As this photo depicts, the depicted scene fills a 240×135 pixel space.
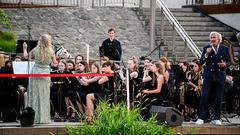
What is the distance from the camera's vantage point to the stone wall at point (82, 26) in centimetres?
2859

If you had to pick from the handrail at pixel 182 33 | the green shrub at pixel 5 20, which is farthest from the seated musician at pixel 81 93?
the green shrub at pixel 5 20

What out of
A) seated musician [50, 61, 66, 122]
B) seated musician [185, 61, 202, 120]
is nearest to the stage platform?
seated musician [50, 61, 66, 122]

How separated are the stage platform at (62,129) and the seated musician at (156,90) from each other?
2.60ft

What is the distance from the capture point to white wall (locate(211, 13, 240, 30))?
3085 cm

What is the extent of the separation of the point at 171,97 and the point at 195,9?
45.5 ft

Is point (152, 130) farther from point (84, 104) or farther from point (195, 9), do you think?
point (195, 9)

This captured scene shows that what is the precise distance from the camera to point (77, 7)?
31078 millimetres

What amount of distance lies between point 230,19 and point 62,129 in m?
16.4

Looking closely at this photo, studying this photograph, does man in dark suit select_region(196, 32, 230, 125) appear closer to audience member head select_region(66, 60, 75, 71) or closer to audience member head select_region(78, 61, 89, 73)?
audience member head select_region(78, 61, 89, 73)

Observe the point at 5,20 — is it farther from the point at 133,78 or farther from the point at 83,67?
the point at 133,78

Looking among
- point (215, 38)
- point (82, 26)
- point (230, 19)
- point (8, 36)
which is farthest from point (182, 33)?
point (215, 38)

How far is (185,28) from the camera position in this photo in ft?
98.8

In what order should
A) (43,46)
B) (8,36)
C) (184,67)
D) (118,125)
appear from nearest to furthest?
(118,125)
(43,46)
(184,67)
(8,36)

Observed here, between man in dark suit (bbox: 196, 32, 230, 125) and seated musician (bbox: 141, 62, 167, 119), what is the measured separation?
A: 34.3 inches
